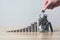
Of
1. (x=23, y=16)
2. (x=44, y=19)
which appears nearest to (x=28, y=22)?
(x=23, y=16)

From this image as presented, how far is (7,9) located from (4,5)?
0.09 meters

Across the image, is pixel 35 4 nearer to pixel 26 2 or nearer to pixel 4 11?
pixel 26 2

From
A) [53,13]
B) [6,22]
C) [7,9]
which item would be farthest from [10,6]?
[53,13]

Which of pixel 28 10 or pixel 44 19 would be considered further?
pixel 28 10

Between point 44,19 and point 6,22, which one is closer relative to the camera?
point 44,19

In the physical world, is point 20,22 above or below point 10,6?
below

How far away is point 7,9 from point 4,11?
7cm

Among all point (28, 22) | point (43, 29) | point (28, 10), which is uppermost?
point (28, 10)

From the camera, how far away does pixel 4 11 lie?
9.23 ft

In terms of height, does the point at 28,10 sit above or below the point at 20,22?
above

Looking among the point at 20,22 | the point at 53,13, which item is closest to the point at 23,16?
the point at 20,22

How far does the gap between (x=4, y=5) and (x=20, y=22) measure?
0.41 meters

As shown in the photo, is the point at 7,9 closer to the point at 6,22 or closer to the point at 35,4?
the point at 6,22

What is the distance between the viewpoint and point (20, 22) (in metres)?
2.73
